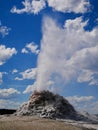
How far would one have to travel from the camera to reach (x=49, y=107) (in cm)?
5428

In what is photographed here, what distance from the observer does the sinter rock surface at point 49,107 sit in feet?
172

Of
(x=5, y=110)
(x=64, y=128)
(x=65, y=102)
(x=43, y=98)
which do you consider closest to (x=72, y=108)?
(x=65, y=102)

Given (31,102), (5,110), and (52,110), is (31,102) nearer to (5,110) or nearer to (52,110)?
(52,110)

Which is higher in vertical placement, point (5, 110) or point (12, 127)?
point (5, 110)

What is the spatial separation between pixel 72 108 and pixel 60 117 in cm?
552

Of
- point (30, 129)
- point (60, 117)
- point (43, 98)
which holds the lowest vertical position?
point (30, 129)

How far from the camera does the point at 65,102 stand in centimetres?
5684

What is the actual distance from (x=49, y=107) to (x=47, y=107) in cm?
36

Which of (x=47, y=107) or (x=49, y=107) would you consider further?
(x=47, y=107)

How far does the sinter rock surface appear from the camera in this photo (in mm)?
52469

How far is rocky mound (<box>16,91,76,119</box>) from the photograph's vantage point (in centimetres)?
5251

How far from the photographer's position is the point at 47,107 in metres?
54.5

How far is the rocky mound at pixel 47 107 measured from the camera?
52513mm

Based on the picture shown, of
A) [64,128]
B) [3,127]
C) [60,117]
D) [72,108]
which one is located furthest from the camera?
[72,108]
